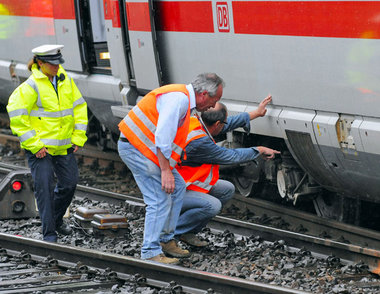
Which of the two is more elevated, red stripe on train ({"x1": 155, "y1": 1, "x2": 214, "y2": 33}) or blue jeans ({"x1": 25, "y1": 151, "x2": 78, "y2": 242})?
red stripe on train ({"x1": 155, "y1": 1, "x2": 214, "y2": 33})

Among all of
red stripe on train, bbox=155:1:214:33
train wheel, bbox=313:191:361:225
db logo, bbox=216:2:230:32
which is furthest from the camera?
train wheel, bbox=313:191:361:225

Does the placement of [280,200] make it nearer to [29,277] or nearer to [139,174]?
[139,174]

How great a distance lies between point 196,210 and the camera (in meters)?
6.88

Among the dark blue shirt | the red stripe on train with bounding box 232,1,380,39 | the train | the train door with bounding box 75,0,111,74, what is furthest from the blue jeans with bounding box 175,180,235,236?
the train door with bounding box 75,0,111,74

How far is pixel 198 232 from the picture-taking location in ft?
23.6

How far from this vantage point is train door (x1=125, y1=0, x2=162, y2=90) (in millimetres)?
8750

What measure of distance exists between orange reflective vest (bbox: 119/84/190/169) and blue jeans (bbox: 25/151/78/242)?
1038 millimetres

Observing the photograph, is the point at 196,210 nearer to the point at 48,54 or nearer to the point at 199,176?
the point at 199,176

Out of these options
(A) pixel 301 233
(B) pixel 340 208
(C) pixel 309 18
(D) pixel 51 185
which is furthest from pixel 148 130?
(B) pixel 340 208

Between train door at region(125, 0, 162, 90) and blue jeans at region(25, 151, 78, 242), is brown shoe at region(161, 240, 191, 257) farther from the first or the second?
train door at region(125, 0, 162, 90)

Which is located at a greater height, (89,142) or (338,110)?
(338,110)

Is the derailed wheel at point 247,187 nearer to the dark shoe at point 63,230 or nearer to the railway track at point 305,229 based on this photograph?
the railway track at point 305,229

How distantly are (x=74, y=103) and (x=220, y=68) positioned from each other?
1452mm

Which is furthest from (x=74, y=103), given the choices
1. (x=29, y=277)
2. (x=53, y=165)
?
(x=29, y=277)
